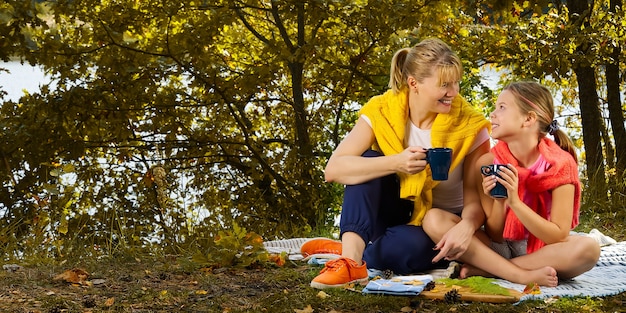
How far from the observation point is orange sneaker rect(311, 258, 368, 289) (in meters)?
3.35

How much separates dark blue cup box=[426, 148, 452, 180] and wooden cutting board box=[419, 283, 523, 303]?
436mm

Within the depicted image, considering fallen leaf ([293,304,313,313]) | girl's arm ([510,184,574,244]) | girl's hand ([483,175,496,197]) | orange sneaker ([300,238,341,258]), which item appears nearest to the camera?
fallen leaf ([293,304,313,313])

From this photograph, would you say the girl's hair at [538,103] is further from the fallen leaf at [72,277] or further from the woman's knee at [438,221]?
the fallen leaf at [72,277]

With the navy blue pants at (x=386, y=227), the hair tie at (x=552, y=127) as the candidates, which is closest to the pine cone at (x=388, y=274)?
the navy blue pants at (x=386, y=227)

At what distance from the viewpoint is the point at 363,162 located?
134 inches

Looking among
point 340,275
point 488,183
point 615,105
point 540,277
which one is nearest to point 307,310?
point 340,275

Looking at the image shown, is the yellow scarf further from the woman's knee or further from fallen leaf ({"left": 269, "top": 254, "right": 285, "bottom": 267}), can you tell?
fallen leaf ({"left": 269, "top": 254, "right": 285, "bottom": 267})

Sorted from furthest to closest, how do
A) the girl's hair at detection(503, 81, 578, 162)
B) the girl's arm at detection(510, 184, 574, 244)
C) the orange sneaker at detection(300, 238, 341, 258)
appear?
1. the orange sneaker at detection(300, 238, 341, 258)
2. the girl's hair at detection(503, 81, 578, 162)
3. the girl's arm at detection(510, 184, 574, 244)

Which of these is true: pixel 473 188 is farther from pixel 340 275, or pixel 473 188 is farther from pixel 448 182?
pixel 340 275

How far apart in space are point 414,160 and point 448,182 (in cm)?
43

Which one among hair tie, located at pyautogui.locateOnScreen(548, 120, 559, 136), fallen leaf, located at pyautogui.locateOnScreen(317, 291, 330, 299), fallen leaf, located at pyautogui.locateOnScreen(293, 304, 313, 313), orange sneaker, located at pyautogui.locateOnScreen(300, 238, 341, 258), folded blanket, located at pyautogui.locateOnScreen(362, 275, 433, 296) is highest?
hair tie, located at pyautogui.locateOnScreen(548, 120, 559, 136)

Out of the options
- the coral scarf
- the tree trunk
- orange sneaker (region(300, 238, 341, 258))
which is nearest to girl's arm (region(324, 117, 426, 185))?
the coral scarf

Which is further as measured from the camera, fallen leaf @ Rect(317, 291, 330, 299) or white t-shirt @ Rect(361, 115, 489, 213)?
white t-shirt @ Rect(361, 115, 489, 213)

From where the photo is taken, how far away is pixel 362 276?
11.2ft
